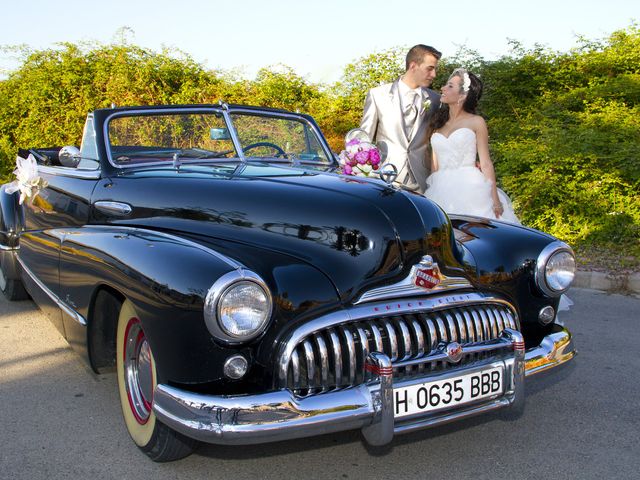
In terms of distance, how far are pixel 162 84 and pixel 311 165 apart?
8024 millimetres

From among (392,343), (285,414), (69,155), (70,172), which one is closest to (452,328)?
(392,343)

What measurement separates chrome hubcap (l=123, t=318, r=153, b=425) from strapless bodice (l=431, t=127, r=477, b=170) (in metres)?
3.03

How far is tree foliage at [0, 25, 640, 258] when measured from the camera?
25.6 ft

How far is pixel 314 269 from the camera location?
2.60m

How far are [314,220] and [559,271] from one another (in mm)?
1215

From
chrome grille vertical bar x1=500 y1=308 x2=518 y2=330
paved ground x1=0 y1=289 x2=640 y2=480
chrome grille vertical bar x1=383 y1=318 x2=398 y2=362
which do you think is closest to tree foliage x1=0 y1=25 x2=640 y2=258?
paved ground x1=0 y1=289 x2=640 y2=480

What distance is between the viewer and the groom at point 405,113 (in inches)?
196

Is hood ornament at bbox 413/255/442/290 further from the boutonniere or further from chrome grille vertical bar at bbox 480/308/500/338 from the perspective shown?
the boutonniere

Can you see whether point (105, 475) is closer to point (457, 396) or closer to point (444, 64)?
point (457, 396)

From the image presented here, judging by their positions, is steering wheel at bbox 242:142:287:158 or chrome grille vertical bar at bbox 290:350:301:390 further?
steering wheel at bbox 242:142:287:158

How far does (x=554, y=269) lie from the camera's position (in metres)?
3.17

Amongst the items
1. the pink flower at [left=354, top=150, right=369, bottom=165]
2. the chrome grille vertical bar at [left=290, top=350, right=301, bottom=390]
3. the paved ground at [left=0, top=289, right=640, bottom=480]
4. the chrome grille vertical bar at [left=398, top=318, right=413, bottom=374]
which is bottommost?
the paved ground at [left=0, top=289, right=640, bottom=480]

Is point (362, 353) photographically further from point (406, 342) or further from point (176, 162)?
point (176, 162)

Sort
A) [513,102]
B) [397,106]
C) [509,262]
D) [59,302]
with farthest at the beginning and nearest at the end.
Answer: [513,102] → [397,106] → [59,302] → [509,262]
